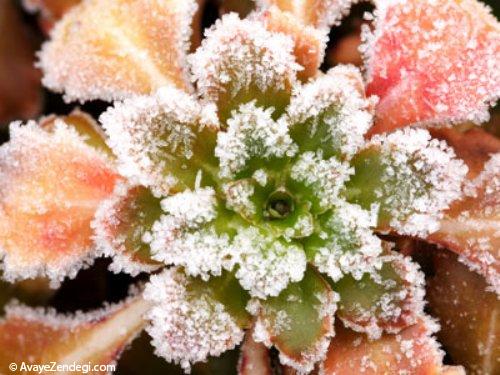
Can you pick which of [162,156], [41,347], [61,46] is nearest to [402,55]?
[162,156]

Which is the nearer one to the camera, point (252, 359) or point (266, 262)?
point (266, 262)

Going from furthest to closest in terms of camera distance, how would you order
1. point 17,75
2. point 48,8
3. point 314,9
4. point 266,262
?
point 17,75
point 48,8
point 314,9
point 266,262

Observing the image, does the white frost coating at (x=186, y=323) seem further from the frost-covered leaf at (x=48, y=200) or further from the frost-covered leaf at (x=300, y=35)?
the frost-covered leaf at (x=300, y=35)

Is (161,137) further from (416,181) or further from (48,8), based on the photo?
(48,8)

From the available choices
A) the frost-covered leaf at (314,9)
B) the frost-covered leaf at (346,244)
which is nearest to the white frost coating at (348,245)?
the frost-covered leaf at (346,244)

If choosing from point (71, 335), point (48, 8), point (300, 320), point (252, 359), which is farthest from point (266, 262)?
point (48, 8)

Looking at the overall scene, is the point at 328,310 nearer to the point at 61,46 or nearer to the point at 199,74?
the point at 199,74

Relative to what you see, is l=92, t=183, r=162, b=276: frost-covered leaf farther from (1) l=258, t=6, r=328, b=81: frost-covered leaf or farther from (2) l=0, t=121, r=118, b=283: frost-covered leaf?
(1) l=258, t=6, r=328, b=81: frost-covered leaf
